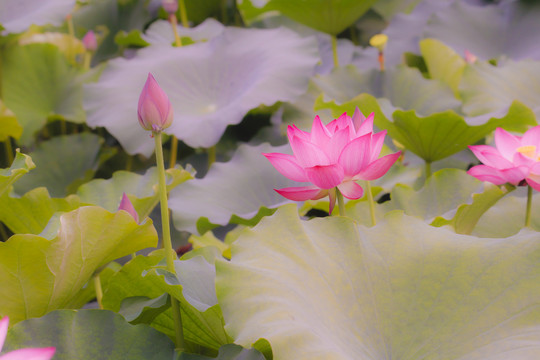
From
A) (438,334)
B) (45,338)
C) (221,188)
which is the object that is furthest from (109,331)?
(221,188)

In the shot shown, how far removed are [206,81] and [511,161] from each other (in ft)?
3.06

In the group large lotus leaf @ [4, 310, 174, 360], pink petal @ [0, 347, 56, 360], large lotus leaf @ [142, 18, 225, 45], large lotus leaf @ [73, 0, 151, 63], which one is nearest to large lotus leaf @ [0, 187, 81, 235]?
large lotus leaf @ [4, 310, 174, 360]

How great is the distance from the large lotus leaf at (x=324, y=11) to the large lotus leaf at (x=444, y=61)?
0.73 feet

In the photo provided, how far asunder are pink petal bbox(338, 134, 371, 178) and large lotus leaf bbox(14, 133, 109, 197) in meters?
1.10

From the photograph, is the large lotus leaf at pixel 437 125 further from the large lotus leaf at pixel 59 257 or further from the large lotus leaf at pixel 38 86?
the large lotus leaf at pixel 38 86

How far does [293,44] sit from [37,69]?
2.76 feet

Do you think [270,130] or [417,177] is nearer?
[417,177]

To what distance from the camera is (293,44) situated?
158 cm

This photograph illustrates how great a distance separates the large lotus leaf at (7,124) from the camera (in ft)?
4.54

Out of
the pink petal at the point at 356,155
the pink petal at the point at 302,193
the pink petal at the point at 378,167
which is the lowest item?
the pink petal at the point at 302,193

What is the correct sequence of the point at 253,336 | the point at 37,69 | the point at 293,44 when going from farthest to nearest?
the point at 37,69
the point at 293,44
the point at 253,336

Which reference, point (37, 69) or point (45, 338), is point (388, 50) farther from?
point (45, 338)

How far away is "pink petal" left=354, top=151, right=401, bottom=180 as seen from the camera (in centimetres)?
65

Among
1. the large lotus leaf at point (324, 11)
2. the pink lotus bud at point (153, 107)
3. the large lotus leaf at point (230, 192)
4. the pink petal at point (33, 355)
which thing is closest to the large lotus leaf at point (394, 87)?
the large lotus leaf at point (324, 11)
